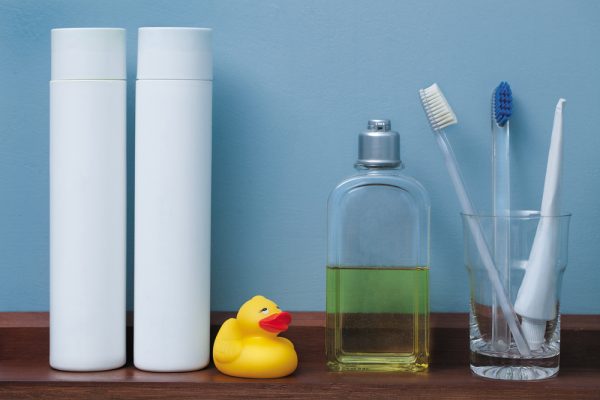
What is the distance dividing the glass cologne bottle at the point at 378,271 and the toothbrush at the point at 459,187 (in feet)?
0.10

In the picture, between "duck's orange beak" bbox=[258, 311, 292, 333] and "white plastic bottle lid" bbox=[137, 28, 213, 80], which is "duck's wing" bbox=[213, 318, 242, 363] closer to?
"duck's orange beak" bbox=[258, 311, 292, 333]

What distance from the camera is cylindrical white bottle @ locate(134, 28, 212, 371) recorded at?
2.15 ft

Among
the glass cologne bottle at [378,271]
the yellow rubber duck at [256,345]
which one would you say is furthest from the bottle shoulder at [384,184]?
the yellow rubber duck at [256,345]

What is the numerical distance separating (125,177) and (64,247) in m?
0.07

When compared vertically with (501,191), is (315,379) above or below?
below

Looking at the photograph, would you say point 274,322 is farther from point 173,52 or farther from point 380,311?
point 173,52

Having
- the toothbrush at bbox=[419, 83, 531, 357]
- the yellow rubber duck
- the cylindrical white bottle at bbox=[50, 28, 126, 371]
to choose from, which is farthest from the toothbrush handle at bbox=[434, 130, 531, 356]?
the cylindrical white bottle at bbox=[50, 28, 126, 371]

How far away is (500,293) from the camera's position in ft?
2.16

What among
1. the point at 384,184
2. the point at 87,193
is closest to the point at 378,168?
the point at 384,184

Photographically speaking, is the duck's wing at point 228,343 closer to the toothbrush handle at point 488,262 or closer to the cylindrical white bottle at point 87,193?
the cylindrical white bottle at point 87,193

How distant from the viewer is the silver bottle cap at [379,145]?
666 millimetres

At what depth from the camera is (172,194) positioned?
66cm

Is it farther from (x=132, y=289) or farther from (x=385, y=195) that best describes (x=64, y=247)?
→ (x=385, y=195)

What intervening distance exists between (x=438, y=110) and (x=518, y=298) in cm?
16
